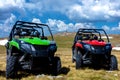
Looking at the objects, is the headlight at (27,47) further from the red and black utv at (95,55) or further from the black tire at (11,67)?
the red and black utv at (95,55)

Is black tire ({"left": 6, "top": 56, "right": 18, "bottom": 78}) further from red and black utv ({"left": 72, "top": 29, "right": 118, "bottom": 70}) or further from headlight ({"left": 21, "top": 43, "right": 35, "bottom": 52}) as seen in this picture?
red and black utv ({"left": 72, "top": 29, "right": 118, "bottom": 70})

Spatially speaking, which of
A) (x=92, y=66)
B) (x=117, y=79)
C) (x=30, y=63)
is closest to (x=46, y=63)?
(x=30, y=63)

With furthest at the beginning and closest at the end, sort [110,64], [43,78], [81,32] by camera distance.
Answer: [81,32] → [110,64] → [43,78]

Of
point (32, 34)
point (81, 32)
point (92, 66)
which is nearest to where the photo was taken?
point (32, 34)

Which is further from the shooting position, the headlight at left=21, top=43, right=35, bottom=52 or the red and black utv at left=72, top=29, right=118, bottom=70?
the red and black utv at left=72, top=29, right=118, bottom=70

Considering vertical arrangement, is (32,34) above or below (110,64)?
above

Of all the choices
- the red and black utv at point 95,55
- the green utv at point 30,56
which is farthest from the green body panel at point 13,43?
the red and black utv at point 95,55

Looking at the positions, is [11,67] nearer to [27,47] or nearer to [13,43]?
[27,47]

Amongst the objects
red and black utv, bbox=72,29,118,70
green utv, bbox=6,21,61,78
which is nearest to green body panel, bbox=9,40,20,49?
green utv, bbox=6,21,61,78

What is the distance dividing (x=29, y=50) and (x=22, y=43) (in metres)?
0.50

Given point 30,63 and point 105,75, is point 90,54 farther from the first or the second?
point 30,63

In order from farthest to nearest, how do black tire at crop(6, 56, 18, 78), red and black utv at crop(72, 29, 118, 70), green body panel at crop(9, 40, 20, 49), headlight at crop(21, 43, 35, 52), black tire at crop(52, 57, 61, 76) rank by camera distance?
red and black utv at crop(72, 29, 118, 70)
black tire at crop(52, 57, 61, 76)
green body panel at crop(9, 40, 20, 49)
headlight at crop(21, 43, 35, 52)
black tire at crop(6, 56, 18, 78)

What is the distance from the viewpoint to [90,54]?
19.6 m

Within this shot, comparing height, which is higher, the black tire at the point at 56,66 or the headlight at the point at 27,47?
the headlight at the point at 27,47
